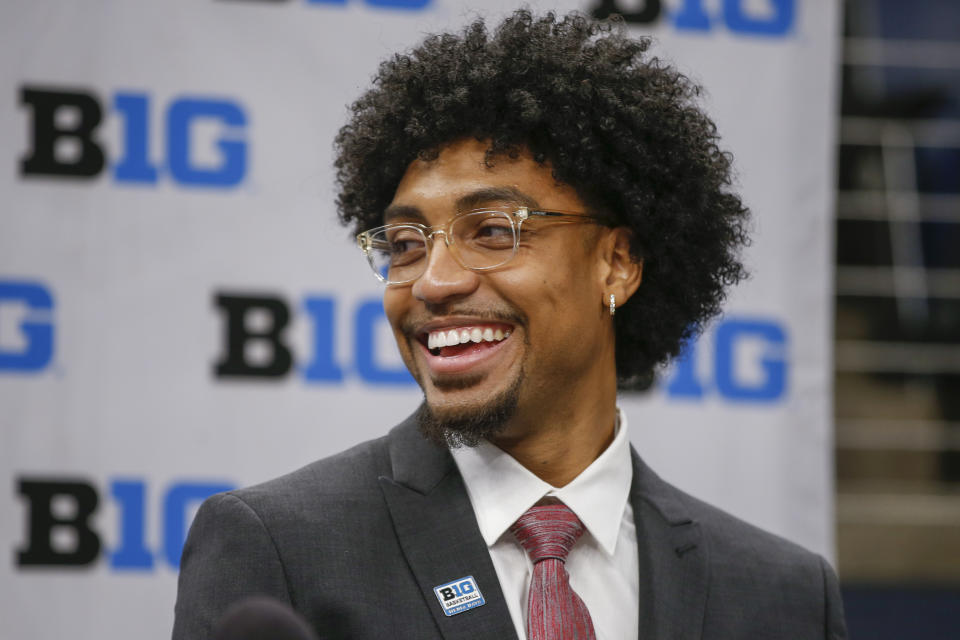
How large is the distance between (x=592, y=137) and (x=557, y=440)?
1.84ft

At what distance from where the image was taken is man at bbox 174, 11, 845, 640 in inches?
73.1

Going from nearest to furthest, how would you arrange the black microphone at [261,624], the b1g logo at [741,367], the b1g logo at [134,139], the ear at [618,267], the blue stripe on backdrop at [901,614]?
the black microphone at [261,624] → the ear at [618,267] → the b1g logo at [134,139] → the b1g logo at [741,367] → the blue stripe on backdrop at [901,614]

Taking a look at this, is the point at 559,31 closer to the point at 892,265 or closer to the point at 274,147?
the point at 274,147

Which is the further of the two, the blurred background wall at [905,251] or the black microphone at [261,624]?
the blurred background wall at [905,251]

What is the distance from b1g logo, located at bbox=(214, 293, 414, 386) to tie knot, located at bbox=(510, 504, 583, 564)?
1420 mm

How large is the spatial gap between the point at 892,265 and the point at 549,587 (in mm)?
3030

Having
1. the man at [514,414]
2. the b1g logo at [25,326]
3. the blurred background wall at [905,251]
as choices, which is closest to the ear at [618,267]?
the man at [514,414]

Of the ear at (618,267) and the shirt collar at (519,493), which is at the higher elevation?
the ear at (618,267)

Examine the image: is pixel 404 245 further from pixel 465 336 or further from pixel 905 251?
pixel 905 251

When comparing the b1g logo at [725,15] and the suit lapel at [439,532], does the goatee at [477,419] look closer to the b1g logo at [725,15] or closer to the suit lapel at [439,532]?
the suit lapel at [439,532]

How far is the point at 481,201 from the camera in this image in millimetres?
2004

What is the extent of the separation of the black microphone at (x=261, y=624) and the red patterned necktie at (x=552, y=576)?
0.83 m

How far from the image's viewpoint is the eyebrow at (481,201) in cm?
200

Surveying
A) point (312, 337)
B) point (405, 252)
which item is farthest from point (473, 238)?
point (312, 337)
